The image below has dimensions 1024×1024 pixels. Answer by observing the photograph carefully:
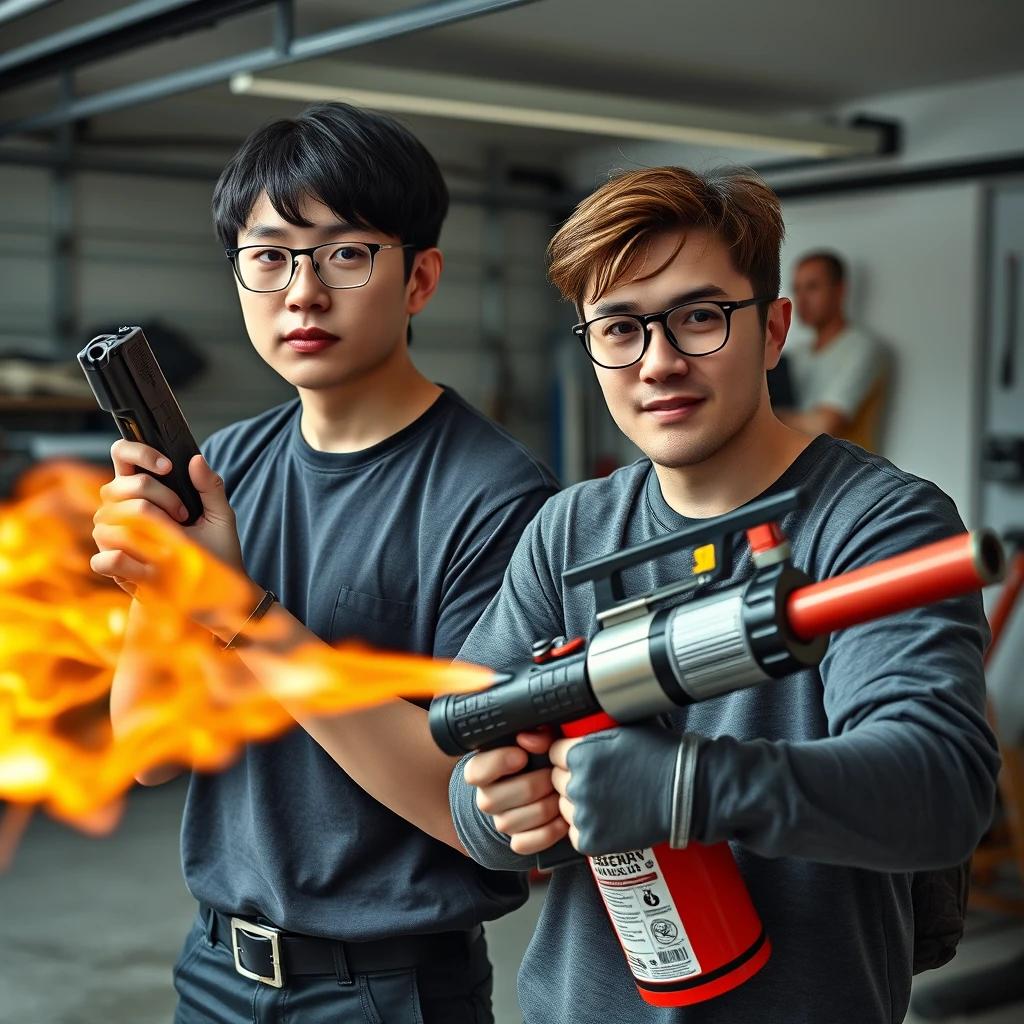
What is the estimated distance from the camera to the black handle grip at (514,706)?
3.12 ft

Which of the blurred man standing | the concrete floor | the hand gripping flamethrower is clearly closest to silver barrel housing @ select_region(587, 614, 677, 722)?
the hand gripping flamethrower

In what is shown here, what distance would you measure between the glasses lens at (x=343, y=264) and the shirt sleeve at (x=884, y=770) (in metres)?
0.77

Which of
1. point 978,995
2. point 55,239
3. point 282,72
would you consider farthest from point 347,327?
point 55,239

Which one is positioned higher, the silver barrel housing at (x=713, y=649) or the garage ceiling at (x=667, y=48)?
the garage ceiling at (x=667, y=48)

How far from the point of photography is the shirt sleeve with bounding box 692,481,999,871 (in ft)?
2.82

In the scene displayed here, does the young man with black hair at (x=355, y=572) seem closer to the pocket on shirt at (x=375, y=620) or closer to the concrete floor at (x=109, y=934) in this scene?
the pocket on shirt at (x=375, y=620)

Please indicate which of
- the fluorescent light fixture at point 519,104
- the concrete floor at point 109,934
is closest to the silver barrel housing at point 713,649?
the concrete floor at point 109,934

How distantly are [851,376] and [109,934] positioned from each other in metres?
3.87

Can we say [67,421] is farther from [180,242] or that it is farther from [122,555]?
[122,555]

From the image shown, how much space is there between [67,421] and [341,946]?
4812mm

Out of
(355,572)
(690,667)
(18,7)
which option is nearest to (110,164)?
(18,7)

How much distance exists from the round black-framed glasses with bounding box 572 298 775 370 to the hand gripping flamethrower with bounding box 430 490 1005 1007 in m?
0.23

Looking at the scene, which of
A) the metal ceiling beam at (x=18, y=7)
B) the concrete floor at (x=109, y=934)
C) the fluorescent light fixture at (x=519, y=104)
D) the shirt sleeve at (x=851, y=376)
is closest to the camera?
the metal ceiling beam at (x=18, y=7)

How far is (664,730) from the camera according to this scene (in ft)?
3.00
